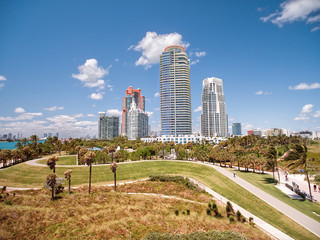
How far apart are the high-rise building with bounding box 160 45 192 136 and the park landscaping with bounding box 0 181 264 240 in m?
152

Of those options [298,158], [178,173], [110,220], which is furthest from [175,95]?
[110,220]

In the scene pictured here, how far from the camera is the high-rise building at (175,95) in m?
182

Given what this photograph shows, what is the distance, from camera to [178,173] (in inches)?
2243

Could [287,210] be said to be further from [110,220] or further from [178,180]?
[110,220]

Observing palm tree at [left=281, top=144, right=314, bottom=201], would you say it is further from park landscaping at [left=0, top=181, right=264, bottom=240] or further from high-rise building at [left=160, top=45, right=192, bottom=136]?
high-rise building at [left=160, top=45, right=192, bottom=136]

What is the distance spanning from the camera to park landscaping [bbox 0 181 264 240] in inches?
730

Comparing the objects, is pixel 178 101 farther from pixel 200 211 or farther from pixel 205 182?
pixel 200 211

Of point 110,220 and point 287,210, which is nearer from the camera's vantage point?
point 110,220

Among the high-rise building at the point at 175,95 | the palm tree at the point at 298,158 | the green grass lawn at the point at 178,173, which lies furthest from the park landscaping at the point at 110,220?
the high-rise building at the point at 175,95

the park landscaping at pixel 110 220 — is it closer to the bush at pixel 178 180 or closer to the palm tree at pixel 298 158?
the bush at pixel 178 180

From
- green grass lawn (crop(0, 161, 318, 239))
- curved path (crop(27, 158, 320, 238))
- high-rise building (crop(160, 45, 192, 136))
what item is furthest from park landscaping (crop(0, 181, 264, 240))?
high-rise building (crop(160, 45, 192, 136))

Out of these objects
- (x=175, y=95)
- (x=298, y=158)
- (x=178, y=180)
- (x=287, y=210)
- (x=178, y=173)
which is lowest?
(x=178, y=173)

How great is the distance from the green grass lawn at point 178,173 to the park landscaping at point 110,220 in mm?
6294

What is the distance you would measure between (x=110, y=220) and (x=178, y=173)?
37757mm
